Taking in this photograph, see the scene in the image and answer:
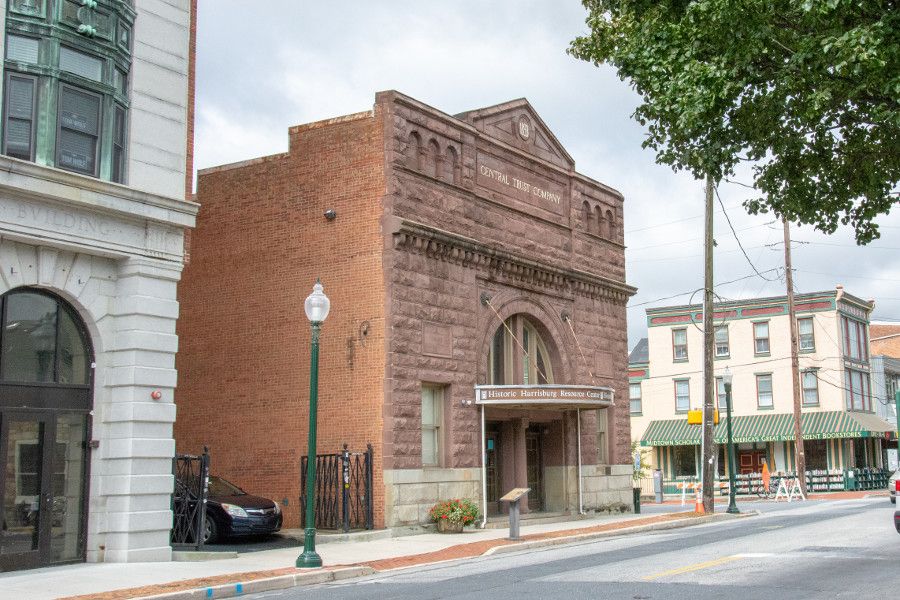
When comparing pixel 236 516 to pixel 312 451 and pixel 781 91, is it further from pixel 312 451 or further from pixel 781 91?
pixel 781 91

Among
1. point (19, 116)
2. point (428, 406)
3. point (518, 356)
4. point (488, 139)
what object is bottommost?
point (428, 406)

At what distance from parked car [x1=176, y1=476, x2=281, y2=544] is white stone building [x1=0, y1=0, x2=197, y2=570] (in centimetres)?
374

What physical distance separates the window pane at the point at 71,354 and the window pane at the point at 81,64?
381 cm

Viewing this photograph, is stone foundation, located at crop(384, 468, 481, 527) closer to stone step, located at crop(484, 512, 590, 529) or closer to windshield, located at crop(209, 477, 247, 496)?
stone step, located at crop(484, 512, 590, 529)

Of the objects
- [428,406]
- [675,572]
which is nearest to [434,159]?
[428,406]

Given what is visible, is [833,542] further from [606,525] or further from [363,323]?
[363,323]

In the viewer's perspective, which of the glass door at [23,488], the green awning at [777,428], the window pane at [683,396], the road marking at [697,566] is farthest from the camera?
the window pane at [683,396]

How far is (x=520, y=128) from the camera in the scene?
1126 inches

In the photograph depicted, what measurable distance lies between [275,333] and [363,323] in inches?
99.0

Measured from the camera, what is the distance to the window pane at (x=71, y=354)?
16.7 meters

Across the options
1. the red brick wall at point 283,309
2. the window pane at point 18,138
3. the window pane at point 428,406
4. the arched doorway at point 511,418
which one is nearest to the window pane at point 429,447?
the window pane at point 428,406

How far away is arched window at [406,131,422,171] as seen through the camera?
24406 mm

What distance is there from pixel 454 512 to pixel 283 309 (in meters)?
6.20

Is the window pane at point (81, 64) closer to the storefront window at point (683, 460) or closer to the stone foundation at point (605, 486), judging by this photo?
the stone foundation at point (605, 486)
